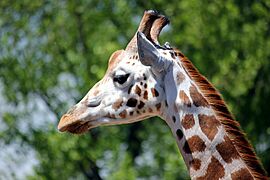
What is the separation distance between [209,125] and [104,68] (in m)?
12.8

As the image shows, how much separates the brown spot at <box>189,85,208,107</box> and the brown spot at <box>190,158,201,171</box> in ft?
1.34

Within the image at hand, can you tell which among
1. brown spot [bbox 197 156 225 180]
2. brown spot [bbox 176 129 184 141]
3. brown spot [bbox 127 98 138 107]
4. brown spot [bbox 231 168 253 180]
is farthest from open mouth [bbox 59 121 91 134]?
brown spot [bbox 231 168 253 180]

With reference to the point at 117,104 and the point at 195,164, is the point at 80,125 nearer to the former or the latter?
the point at 117,104

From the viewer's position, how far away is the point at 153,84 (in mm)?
8484

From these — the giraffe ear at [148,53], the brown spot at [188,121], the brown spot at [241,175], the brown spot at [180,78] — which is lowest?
the brown spot at [241,175]

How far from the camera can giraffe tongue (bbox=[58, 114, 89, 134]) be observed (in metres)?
8.70

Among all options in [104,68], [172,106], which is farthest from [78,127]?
[104,68]

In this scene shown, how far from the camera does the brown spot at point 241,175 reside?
793cm

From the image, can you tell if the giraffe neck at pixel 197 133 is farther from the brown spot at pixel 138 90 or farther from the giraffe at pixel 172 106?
the brown spot at pixel 138 90

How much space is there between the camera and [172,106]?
329 inches

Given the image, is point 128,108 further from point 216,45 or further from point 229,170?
point 216,45

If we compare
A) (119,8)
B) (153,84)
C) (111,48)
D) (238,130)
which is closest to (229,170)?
(238,130)

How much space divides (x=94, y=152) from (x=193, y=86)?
1274 centimetres

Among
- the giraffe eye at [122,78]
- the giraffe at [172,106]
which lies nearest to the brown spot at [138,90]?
the giraffe at [172,106]
